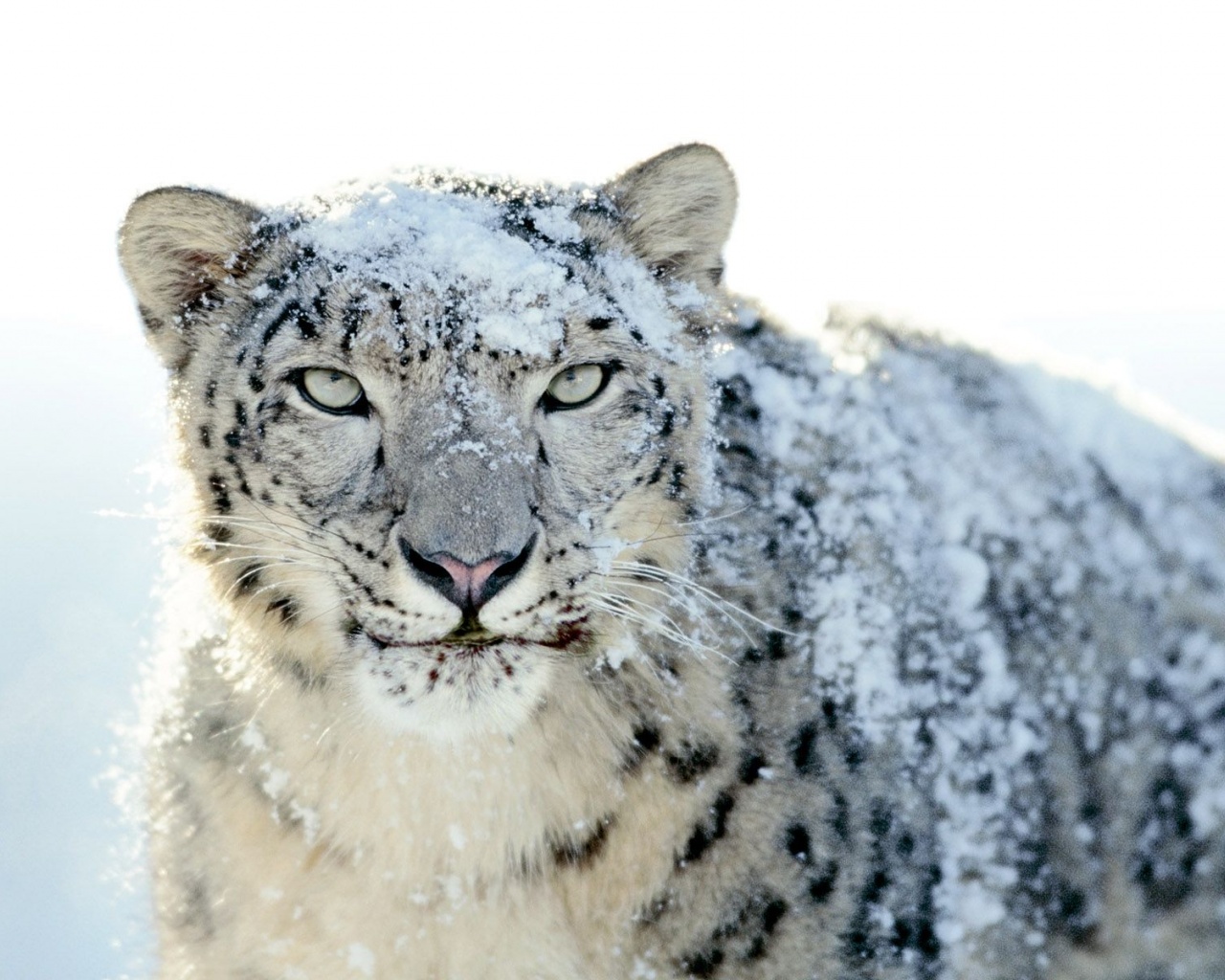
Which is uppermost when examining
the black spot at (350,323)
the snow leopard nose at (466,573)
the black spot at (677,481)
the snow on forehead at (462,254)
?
the snow on forehead at (462,254)

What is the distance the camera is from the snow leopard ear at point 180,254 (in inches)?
104

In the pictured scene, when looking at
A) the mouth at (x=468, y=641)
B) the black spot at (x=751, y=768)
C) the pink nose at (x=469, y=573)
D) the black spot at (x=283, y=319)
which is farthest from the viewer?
the black spot at (x=751, y=768)

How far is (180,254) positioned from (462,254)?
682 mm

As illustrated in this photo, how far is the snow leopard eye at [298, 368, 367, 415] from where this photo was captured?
251 cm

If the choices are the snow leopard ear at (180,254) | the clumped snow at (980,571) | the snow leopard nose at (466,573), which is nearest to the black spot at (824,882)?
the clumped snow at (980,571)

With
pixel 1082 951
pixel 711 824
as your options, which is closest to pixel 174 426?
pixel 711 824

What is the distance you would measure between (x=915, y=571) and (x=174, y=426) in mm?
1704

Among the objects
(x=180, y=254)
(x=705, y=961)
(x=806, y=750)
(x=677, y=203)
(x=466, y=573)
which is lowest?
(x=705, y=961)

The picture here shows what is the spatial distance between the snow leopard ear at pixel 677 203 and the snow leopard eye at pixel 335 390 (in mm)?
729

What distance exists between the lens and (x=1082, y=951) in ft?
10.3

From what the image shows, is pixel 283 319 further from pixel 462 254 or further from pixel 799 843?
pixel 799 843

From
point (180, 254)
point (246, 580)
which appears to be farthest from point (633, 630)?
point (180, 254)

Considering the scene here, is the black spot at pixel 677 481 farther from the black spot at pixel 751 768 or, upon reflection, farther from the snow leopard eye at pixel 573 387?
the black spot at pixel 751 768

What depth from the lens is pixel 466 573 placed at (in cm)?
222
